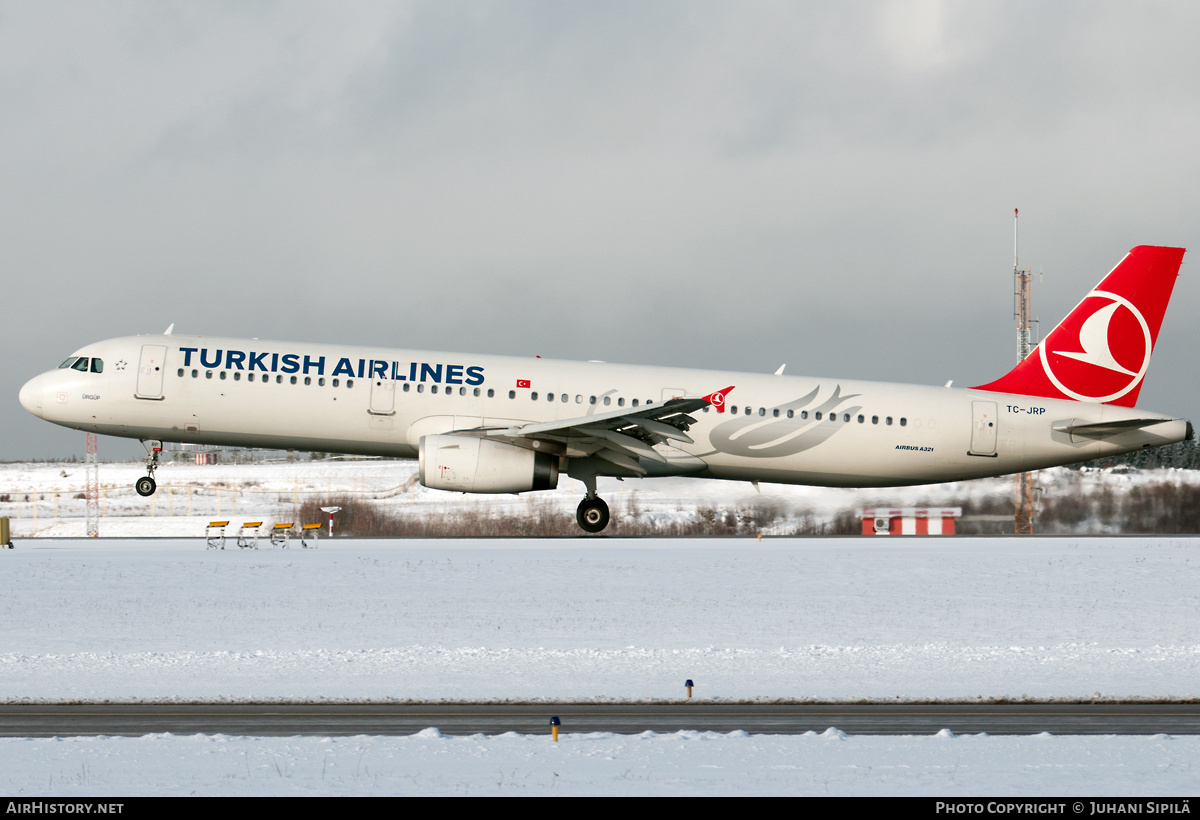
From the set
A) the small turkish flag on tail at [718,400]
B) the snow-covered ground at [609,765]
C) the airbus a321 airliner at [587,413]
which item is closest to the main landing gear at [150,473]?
the airbus a321 airliner at [587,413]

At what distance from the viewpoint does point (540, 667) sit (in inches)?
652

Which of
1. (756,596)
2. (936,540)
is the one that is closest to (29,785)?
(756,596)

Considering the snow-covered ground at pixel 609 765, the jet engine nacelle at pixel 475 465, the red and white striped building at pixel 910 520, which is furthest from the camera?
the red and white striped building at pixel 910 520

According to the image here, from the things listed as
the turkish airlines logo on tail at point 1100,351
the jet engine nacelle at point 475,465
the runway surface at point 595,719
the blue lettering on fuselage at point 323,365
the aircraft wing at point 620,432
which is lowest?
the runway surface at point 595,719

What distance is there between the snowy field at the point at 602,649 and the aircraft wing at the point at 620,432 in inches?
103

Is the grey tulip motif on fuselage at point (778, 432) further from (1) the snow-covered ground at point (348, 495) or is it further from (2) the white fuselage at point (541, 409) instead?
(1) the snow-covered ground at point (348, 495)

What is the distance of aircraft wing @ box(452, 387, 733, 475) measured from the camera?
2792 cm

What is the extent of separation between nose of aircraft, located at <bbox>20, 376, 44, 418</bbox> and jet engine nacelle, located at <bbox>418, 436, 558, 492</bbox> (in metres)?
9.80

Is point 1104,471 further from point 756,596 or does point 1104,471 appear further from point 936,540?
point 756,596

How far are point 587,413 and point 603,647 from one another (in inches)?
489

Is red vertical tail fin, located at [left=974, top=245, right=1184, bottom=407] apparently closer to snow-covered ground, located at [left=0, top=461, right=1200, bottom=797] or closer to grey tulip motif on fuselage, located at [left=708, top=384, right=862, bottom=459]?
snow-covered ground, located at [left=0, top=461, right=1200, bottom=797]

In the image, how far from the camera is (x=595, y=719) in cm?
1283

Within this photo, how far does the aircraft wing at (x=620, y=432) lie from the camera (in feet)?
91.6

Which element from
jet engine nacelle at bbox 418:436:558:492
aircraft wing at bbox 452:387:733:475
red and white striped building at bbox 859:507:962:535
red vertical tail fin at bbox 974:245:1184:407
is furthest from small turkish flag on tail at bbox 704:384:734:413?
red and white striped building at bbox 859:507:962:535
